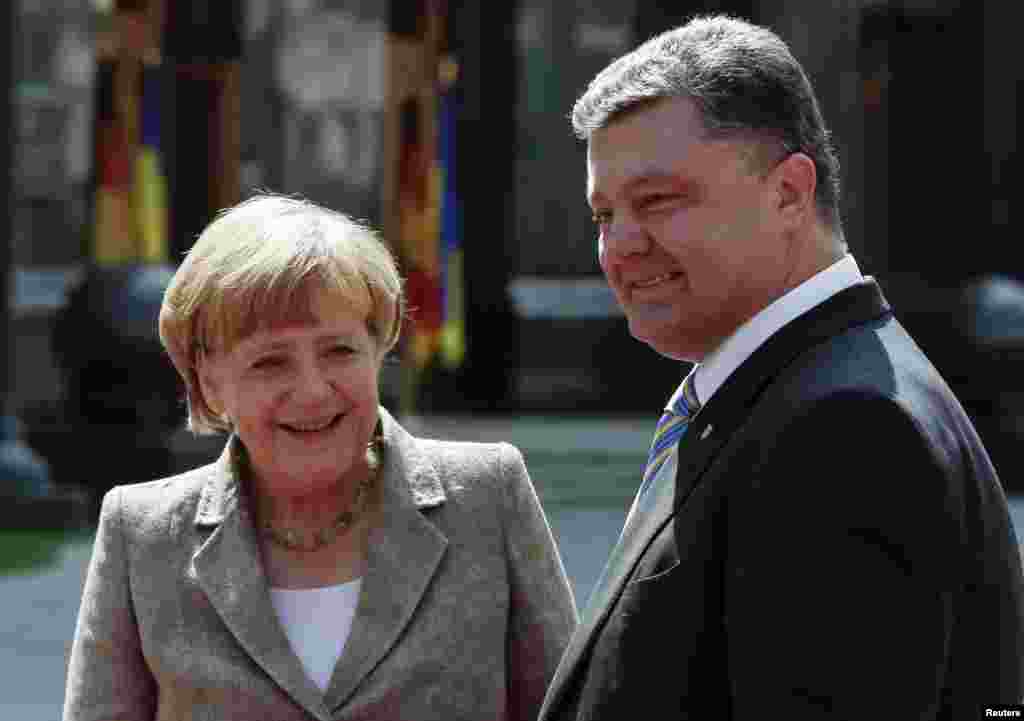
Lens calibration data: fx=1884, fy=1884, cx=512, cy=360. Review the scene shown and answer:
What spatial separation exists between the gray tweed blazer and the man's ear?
26.2 inches

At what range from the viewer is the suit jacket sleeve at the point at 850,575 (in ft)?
5.63

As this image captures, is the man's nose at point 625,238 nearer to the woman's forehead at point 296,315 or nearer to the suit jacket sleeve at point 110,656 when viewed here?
the woman's forehead at point 296,315

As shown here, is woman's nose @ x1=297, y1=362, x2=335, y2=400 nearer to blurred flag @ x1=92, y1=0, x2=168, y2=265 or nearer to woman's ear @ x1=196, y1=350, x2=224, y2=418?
woman's ear @ x1=196, y1=350, x2=224, y2=418

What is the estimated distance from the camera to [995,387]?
491 inches

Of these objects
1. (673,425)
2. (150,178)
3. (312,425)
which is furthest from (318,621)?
(150,178)

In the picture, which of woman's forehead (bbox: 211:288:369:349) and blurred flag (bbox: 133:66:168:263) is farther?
blurred flag (bbox: 133:66:168:263)

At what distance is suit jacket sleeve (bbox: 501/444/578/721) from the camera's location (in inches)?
96.5

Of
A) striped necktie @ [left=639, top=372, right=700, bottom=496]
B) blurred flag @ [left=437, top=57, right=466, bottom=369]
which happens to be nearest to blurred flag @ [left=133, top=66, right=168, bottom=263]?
blurred flag @ [left=437, top=57, right=466, bottom=369]

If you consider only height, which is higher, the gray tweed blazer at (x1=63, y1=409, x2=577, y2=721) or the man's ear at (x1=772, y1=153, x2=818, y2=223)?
the man's ear at (x1=772, y1=153, x2=818, y2=223)

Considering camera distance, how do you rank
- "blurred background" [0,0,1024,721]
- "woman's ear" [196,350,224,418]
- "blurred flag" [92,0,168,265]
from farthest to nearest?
"blurred flag" [92,0,168,265]
"blurred background" [0,0,1024,721]
"woman's ear" [196,350,224,418]

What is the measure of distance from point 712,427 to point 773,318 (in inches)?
5.4

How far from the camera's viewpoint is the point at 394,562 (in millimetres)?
2445

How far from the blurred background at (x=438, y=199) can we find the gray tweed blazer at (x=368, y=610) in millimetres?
5250

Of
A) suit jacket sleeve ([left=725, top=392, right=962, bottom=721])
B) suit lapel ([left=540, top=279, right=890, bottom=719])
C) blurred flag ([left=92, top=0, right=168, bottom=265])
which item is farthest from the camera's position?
blurred flag ([left=92, top=0, right=168, bottom=265])
